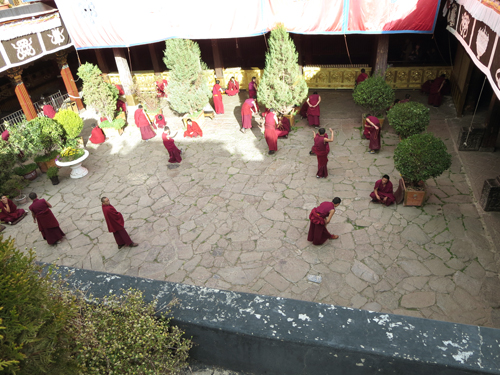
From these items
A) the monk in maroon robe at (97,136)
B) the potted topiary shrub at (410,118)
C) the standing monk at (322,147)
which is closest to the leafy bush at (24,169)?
the monk in maroon robe at (97,136)

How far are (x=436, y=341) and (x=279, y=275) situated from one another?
4542mm

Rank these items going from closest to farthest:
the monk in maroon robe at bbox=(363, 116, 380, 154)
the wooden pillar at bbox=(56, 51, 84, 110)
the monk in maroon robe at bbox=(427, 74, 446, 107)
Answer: the monk in maroon robe at bbox=(363, 116, 380, 154), the monk in maroon robe at bbox=(427, 74, 446, 107), the wooden pillar at bbox=(56, 51, 84, 110)

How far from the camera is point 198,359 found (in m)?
2.99

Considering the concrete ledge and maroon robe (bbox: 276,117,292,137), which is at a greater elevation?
the concrete ledge

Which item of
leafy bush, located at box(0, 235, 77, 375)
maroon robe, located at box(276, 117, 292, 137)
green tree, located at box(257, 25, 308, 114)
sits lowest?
maroon robe, located at box(276, 117, 292, 137)

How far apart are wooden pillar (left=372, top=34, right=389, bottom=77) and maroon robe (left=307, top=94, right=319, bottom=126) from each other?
231 centimetres

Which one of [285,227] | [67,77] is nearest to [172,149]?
[285,227]

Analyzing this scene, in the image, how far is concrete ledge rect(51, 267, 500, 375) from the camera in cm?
230

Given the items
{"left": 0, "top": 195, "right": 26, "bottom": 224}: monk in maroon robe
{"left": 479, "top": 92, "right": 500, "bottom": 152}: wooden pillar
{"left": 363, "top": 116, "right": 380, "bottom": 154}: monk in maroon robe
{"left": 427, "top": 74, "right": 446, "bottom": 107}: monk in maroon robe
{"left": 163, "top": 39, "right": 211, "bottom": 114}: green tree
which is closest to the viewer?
{"left": 0, "top": 195, "right": 26, "bottom": 224}: monk in maroon robe

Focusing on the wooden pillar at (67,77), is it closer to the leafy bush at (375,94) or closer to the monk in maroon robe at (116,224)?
the monk in maroon robe at (116,224)

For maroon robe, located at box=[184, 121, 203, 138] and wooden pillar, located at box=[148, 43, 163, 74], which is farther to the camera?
wooden pillar, located at box=[148, 43, 163, 74]

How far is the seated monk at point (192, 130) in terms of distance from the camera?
12188 millimetres

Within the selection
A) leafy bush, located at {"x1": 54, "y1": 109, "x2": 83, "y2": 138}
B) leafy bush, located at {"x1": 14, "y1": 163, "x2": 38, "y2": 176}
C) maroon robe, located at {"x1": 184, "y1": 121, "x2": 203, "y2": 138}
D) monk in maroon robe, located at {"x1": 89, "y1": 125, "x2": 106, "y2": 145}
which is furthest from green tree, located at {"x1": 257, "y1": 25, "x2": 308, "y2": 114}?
leafy bush, located at {"x1": 14, "y1": 163, "x2": 38, "y2": 176}

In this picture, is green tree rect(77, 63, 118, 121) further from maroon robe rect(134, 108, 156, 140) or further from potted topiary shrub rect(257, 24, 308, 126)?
potted topiary shrub rect(257, 24, 308, 126)
